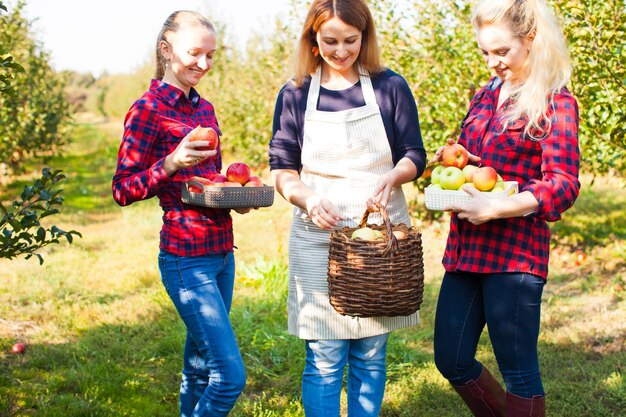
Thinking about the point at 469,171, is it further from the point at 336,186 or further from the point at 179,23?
the point at 179,23

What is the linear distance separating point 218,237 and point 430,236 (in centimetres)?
523

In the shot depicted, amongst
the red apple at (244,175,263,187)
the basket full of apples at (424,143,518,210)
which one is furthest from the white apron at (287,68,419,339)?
the basket full of apples at (424,143,518,210)

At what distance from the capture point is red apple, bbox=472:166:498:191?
2289 millimetres

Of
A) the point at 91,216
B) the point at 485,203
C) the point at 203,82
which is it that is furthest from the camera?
the point at 203,82

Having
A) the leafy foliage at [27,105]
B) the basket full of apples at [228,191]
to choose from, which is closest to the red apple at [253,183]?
the basket full of apples at [228,191]

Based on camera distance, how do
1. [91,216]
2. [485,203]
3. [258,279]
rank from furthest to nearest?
[91,216], [258,279], [485,203]

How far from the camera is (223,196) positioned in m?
2.46

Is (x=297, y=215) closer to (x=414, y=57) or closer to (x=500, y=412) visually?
(x=500, y=412)

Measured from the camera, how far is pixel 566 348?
4.27 m

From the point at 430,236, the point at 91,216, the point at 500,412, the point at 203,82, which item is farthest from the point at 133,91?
the point at 500,412

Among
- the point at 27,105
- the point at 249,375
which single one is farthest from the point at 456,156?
the point at 27,105

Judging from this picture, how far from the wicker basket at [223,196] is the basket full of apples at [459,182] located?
2.05 ft

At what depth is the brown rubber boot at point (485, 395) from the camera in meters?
2.63

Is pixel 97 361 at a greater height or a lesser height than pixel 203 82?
lesser
